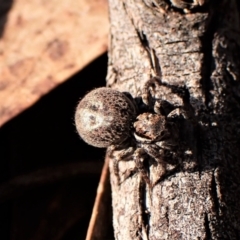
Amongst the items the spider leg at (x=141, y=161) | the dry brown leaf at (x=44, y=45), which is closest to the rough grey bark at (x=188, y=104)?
the spider leg at (x=141, y=161)

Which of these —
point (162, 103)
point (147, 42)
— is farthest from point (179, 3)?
point (162, 103)

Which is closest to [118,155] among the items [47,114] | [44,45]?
[47,114]

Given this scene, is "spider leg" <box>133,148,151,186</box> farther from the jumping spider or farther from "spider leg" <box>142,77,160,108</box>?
"spider leg" <box>142,77,160,108</box>

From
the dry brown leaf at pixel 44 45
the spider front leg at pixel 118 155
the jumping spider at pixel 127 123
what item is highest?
the dry brown leaf at pixel 44 45

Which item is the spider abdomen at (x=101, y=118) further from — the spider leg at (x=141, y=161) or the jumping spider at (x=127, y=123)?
the spider leg at (x=141, y=161)

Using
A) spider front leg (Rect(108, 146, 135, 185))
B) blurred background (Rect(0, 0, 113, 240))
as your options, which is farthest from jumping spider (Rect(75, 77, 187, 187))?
blurred background (Rect(0, 0, 113, 240))

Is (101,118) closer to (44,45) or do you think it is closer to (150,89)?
(150,89)
